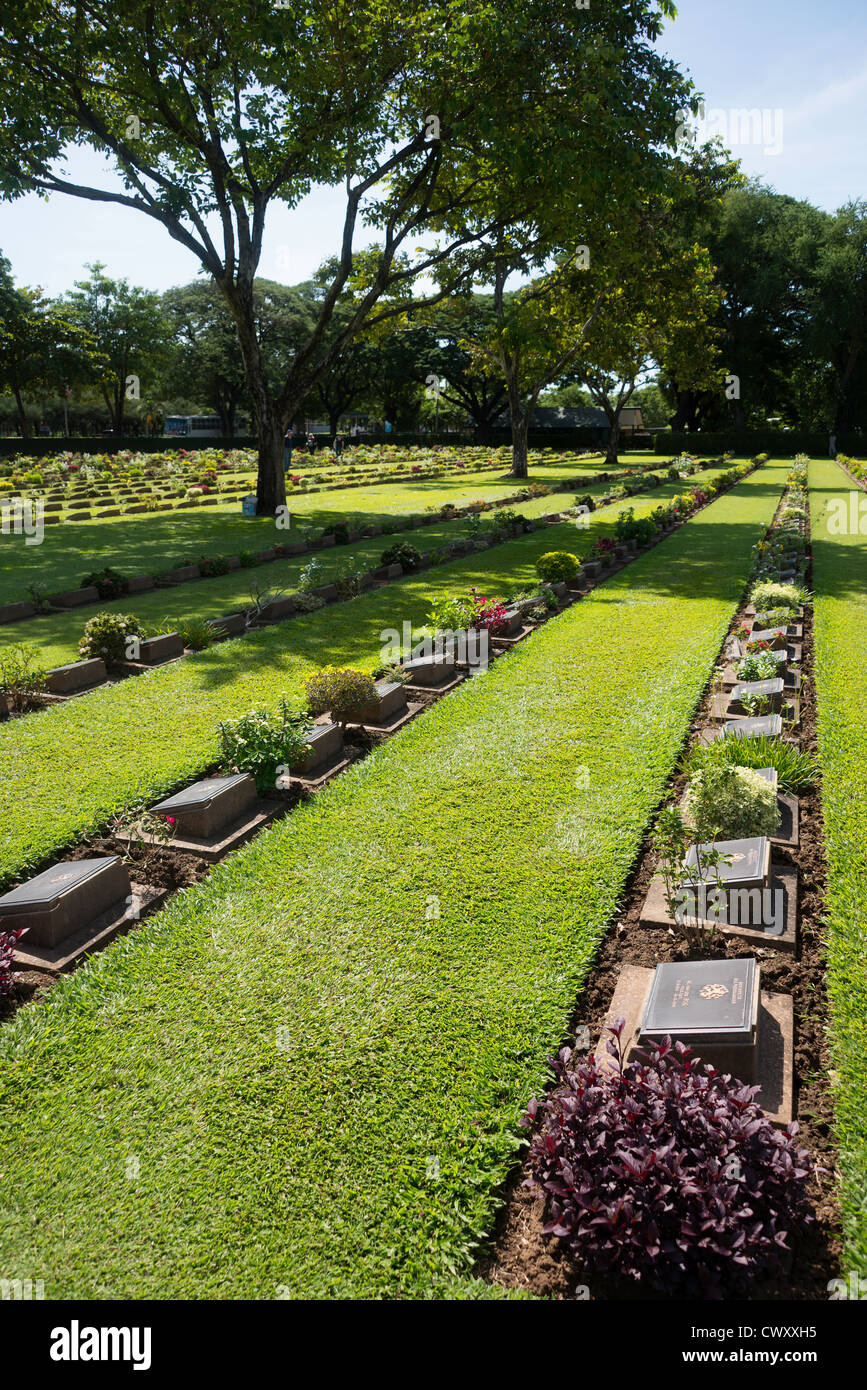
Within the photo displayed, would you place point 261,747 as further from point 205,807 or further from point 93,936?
point 93,936

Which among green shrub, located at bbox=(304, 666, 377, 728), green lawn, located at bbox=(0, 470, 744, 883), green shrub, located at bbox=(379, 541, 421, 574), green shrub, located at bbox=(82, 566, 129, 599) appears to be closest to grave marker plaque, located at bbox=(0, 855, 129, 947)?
green lawn, located at bbox=(0, 470, 744, 883)

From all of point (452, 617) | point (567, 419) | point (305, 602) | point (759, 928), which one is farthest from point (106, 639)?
point (567, 419)

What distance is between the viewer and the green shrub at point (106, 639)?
892 centimetres

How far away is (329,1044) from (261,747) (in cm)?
267

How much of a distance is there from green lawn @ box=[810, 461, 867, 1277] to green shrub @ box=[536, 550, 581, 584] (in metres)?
3.66

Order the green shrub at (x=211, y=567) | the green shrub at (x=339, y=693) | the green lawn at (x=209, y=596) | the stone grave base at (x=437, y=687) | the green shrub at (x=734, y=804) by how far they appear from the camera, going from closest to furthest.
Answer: the green shrub at (x=734, y=804)
the green shrub at (x=339, y=693)
the stone grave base at (x=437, y=687)
the green lawn at (x=209, y=596)
the green shrub at (x=211, y=567)

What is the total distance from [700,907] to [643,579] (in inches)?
413

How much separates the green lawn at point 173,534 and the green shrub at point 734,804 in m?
10.9

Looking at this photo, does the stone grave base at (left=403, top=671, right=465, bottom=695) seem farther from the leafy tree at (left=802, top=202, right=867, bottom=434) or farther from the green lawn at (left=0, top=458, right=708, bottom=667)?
the leafy tree at (left=802, top=202, right=867, bottom=434)

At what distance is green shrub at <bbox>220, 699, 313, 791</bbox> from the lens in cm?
579

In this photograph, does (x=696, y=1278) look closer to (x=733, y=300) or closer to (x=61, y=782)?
(x=61, y=782)

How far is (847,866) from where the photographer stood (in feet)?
15.9

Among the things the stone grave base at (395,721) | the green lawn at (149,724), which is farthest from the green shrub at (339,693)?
the green lawn at (149,724)

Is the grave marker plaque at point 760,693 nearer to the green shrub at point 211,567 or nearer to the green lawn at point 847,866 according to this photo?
the green lawn at point 847,866
